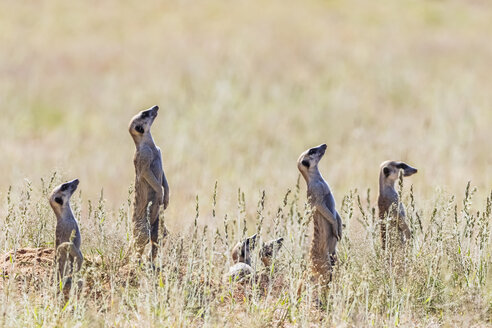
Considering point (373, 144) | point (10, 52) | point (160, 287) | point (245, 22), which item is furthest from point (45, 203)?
point (245, 22)

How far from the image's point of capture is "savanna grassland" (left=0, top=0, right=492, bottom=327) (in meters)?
7.00

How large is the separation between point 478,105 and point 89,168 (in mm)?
10397

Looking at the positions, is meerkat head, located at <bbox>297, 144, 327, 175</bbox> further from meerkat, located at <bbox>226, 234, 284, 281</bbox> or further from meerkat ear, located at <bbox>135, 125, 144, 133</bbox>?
meerkat ear, located at <bbox>135, 125, 144, 133</bbox>

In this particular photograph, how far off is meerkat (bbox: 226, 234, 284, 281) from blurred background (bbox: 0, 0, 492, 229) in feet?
16.0

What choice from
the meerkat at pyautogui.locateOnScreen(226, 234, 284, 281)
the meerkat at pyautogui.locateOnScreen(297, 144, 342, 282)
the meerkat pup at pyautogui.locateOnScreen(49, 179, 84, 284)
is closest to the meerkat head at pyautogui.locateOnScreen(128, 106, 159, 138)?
the meerkat pup at pyautogui.locateOnScreen(49, 179, 84, 284)

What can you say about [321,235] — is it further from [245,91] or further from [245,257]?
[245,91]

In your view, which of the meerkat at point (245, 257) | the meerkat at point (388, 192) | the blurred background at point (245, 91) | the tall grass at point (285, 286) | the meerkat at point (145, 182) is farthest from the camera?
the blurred background at point (245, 91)

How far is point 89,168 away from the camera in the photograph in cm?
1750

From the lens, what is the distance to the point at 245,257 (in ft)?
28.1

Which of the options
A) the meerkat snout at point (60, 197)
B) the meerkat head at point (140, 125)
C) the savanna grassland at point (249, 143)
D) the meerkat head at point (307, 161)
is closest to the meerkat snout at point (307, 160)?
the meerkat head at point (307, 161)

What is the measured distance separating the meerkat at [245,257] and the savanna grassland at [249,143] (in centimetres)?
12

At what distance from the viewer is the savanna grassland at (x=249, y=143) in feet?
23.0

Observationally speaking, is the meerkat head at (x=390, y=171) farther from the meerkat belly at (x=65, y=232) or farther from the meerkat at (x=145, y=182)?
the meerkat belly at (x=65, y=232)

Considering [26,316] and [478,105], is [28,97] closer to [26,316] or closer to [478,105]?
[478,105]
